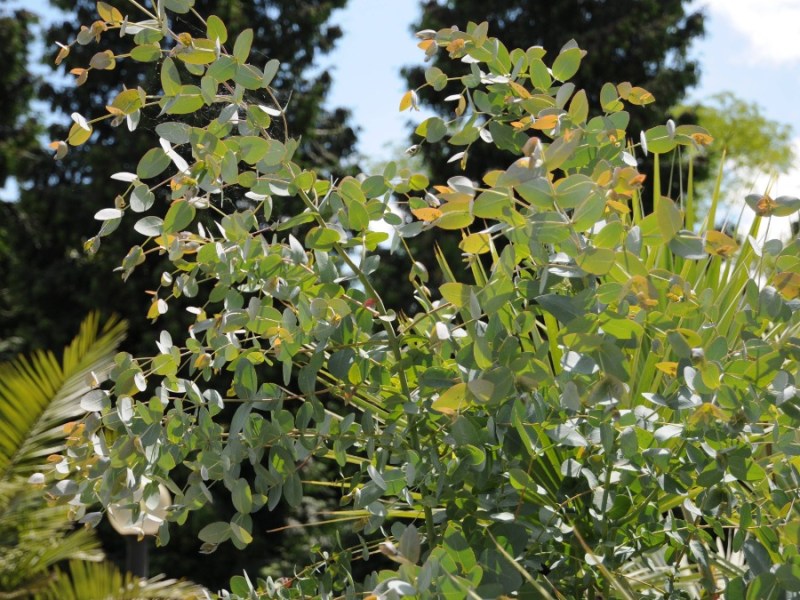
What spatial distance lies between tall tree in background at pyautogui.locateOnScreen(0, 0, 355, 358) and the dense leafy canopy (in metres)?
8.12

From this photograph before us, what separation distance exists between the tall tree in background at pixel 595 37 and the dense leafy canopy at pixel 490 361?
884cm

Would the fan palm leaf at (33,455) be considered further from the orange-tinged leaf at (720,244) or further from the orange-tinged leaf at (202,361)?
the orange-tinged leaf at (720,244)

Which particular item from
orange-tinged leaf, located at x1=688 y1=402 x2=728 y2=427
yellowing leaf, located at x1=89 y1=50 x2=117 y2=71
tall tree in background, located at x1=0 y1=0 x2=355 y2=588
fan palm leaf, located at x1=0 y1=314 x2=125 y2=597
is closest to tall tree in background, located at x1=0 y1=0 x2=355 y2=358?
tall tree in background, located at x1=0 y1=0 x2=355 y2=588

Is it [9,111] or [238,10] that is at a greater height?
[9,111]

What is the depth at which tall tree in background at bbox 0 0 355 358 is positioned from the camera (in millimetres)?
9273

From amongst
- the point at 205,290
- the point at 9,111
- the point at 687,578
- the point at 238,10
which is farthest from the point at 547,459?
the point at 9,111

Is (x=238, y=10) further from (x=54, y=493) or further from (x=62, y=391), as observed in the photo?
(x=54, y=493)

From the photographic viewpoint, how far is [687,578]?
6.33ft

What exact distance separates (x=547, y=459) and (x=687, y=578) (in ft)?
1.99

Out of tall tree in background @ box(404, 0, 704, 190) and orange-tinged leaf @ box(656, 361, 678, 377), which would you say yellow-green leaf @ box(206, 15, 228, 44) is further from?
tall tree in background @ box(404, 0, 704, 190)

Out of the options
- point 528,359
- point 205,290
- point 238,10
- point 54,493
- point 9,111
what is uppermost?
point 9,111

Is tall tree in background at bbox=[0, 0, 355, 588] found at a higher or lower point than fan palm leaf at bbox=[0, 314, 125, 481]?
higher

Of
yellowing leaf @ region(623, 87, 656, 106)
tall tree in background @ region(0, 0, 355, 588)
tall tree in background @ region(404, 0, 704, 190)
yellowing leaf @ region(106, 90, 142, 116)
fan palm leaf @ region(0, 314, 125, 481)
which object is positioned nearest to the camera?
yellowing leaf @ region(106, 90, 142, 116)

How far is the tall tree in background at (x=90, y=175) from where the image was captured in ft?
30.4
